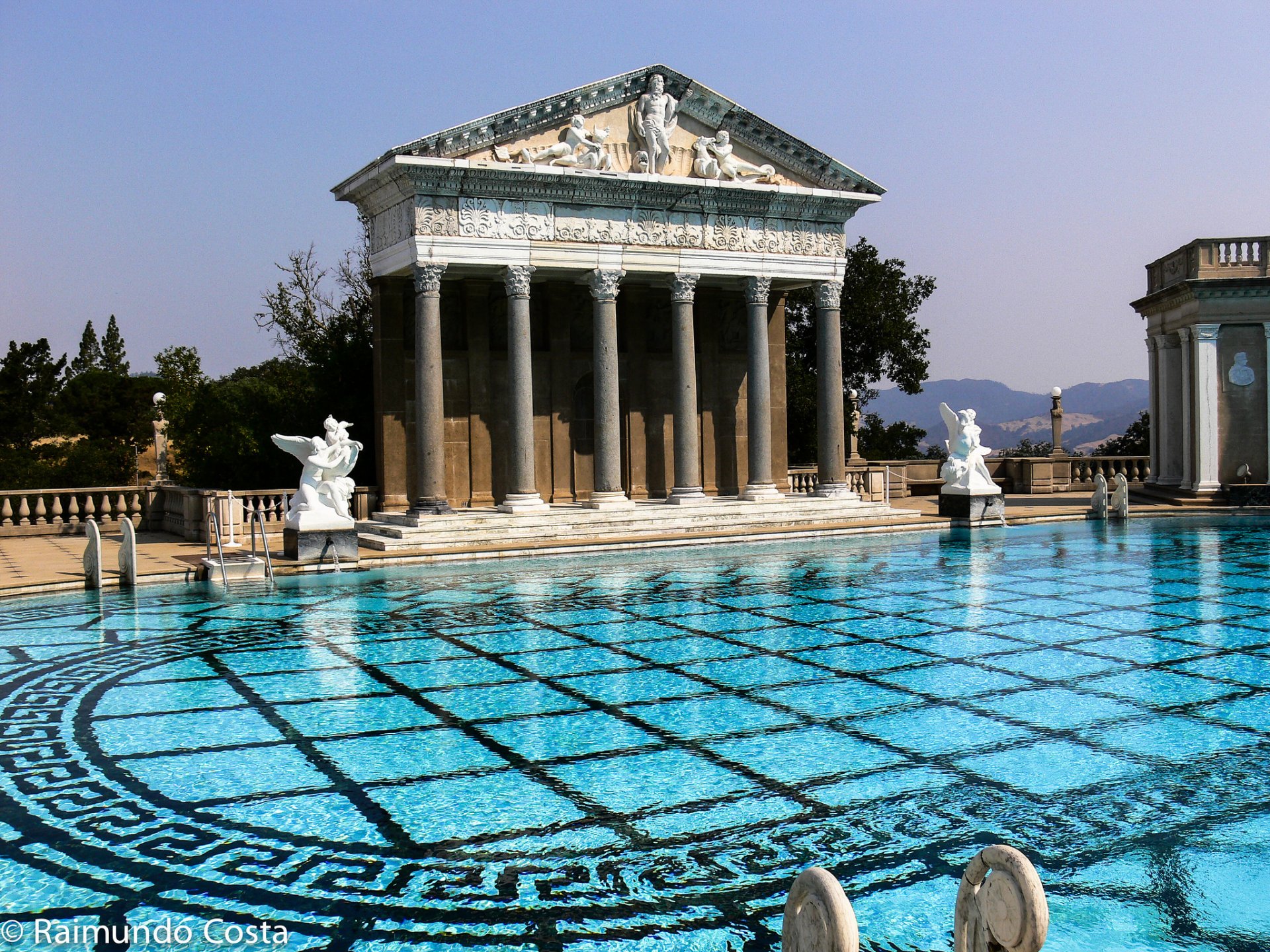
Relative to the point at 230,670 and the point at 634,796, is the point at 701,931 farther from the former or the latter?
the point at 230,670

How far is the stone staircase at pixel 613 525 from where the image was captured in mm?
22031

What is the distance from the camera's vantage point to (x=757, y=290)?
2702 cm

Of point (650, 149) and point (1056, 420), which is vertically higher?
point (650, 149)

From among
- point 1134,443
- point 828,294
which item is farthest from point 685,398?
point 1134,443

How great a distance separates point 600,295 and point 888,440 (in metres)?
26.0

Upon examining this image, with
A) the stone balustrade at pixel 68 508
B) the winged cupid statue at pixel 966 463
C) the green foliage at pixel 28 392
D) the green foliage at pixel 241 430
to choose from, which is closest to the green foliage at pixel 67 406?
the green foliage at pixel 28 392

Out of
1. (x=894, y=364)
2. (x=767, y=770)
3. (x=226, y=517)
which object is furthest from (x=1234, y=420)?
(x=767, y=770)

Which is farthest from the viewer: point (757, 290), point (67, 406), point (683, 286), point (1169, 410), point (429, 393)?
point (67, 406)

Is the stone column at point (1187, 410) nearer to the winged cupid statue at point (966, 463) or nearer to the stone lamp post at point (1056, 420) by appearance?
the stone lamp post at point (1056, 420)

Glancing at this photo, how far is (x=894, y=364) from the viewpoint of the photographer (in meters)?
46.3

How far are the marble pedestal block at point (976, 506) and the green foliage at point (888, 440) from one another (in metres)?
20.0

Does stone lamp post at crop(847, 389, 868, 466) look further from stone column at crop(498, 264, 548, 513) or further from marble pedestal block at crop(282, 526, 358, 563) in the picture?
marble pedestal block at crop(282, 526, 358, 563)

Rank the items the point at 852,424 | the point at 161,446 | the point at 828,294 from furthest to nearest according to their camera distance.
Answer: the point at 852,424
the point at 161,446
the point at 828,294

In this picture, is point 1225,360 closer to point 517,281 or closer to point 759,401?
point 759,401
